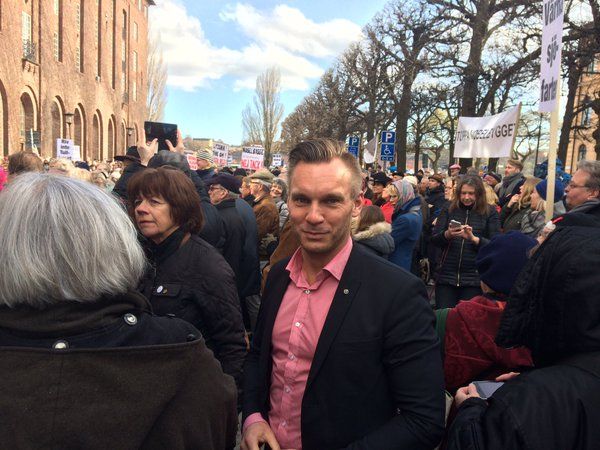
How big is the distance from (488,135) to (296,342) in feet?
29.0

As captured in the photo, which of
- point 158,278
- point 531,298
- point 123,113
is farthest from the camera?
point 123,113

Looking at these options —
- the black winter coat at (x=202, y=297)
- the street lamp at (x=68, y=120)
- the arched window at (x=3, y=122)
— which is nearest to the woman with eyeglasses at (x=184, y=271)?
the black winter coat at (x=202, y=297)

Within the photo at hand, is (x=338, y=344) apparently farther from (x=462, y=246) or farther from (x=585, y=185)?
(x=462, y=246)

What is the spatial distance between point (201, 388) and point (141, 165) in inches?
142

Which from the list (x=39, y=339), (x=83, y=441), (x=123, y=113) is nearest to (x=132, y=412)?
(x=83, y=441)

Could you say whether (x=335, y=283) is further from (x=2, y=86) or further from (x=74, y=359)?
(x=2, y=86)

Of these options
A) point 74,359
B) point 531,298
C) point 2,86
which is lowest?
point 74,359

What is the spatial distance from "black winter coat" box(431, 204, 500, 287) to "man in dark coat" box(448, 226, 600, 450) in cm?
367

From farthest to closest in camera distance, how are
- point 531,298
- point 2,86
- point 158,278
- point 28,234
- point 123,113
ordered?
1. point 123,113
2. point 2,86
3. point 158,278
4. point 531,298
5. point 28,234

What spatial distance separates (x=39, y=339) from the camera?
4.46 feet

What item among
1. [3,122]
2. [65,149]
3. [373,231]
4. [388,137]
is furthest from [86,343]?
[3,122]

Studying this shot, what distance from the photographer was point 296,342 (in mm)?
1949

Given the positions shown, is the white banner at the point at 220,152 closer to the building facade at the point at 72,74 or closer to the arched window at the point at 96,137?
the building facade at the point at 72,74

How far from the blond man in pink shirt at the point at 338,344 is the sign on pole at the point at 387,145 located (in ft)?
47.4
